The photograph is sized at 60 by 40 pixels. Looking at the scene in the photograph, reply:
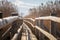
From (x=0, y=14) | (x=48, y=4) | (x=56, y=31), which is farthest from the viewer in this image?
(x=48, y=4)

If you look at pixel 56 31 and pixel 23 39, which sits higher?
pixel 56 31

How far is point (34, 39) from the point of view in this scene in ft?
35.1

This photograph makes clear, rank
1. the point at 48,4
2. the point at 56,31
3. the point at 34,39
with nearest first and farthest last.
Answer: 1. the point at 56,31
2. the point at 34,39
3. the point at 48,4

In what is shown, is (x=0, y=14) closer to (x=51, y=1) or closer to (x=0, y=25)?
(x=0, y=25)

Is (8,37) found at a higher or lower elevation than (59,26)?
lower

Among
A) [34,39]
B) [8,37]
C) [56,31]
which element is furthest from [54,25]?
[34,39]

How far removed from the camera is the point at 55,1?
6319cm

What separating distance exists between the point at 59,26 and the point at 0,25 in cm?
111

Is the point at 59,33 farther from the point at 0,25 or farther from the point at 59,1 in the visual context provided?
the point at 59,1

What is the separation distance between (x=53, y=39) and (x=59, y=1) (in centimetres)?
5881

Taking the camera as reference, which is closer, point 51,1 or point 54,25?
point 54,25

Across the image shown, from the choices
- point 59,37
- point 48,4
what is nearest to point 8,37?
point 59,37

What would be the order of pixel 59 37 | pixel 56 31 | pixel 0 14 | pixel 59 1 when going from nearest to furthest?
1. pixel 59 37
2. pixel 56 31
3. pixel 0 14
4. pixel 59 1

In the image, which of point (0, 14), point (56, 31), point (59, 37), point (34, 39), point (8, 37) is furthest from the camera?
point (34, 39)
